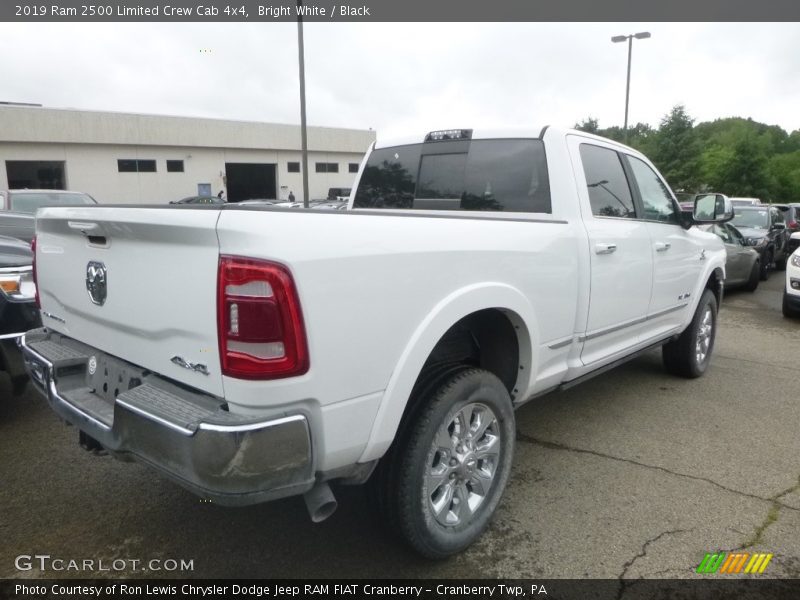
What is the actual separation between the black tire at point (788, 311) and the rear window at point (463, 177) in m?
6.96

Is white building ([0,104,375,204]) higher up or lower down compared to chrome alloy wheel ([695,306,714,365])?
higher up

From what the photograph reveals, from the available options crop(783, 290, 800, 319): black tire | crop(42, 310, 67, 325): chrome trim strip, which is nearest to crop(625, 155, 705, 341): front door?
crop(42, 310, 67, 325): chrome trim strip

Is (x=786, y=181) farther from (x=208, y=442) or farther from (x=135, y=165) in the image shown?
(x=208, y=442)

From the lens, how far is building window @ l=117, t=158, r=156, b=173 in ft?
108

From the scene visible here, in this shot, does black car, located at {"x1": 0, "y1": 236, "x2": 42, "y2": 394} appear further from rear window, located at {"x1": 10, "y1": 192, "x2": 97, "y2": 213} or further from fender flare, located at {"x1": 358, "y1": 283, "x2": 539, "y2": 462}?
rear window, located at {"x1": 10, "y1": 192, "x2": 97, "y2": 213}

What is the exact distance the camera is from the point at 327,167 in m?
40.7

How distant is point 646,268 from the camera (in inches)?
160

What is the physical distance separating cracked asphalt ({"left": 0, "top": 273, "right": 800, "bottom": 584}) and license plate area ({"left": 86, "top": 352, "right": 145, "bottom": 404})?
0.81 metres

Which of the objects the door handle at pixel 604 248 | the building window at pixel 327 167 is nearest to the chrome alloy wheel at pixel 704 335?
the door handle at pixel 604 248

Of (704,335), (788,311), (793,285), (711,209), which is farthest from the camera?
(788,311)

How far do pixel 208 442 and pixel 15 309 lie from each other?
2.74 metres

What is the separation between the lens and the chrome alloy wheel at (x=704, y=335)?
17.5 feet

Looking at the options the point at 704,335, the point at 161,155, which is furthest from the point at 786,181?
the point at 704,335

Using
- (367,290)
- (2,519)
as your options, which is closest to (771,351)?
(367,290)
